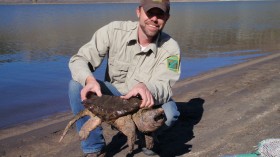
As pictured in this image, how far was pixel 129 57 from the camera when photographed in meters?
4.29

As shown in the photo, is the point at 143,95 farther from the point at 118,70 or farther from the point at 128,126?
the point at 118,70

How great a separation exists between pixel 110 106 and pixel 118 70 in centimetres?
109

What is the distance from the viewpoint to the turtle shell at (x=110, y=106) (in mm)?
3258

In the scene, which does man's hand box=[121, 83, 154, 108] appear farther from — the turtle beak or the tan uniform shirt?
the tan uniform shirt

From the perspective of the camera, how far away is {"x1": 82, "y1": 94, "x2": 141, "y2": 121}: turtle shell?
326cm

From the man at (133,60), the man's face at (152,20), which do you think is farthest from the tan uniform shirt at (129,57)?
the man's face at (152,20)

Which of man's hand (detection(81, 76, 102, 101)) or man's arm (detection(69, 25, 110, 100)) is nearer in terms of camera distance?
man's hand (detection(81, 76, 102, 101))

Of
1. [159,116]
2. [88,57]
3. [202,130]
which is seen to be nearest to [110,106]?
→ [159,116]

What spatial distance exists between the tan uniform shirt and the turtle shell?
598 millimetres

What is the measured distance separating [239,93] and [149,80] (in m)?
3.85

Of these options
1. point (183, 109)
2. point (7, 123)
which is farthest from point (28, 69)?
point (183, 109)

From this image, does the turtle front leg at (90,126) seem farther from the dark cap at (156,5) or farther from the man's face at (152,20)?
the dark cap at (156,5)

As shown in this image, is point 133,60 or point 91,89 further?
point 133,60

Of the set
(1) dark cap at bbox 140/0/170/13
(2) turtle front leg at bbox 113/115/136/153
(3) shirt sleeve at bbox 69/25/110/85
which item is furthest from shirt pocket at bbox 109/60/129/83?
(2) turtle front leg at bbox 113/115/136/153
